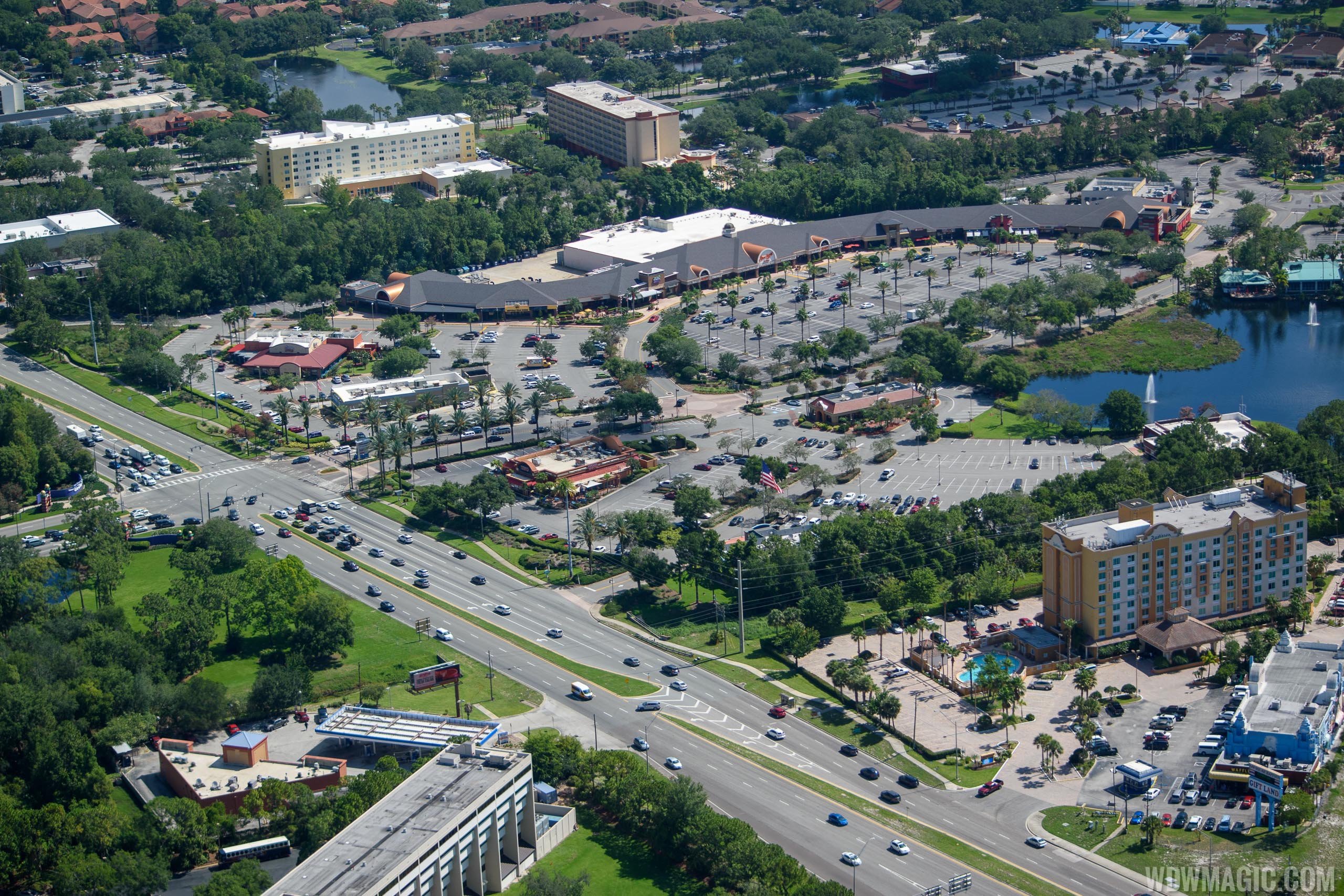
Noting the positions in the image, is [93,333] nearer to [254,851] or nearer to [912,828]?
[254,851]

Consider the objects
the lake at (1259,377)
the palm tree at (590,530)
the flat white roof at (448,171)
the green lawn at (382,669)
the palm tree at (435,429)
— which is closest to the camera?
the green lawn at (382,669)

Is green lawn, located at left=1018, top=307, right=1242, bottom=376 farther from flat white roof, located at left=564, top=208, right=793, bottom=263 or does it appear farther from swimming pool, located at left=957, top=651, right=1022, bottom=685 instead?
swimming pool, located at left=957, top=651, right=1022, bottom=685

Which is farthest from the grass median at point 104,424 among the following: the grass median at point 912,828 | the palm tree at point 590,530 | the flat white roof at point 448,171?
the flat white roof at point 448,171

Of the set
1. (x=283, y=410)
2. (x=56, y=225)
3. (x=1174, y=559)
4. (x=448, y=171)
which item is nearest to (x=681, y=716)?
(x=1174, y=559)

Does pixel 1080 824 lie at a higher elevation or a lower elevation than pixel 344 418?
lower

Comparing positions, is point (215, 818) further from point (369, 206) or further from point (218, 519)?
point (369, 206)

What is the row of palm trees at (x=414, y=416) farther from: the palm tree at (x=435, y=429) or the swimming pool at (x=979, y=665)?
the swimming pool at (x=979, y=665)

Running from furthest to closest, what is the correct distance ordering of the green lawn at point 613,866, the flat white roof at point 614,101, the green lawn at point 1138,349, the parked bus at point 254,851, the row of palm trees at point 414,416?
the flat white roof at point 614,101
the green lawn at point 1138,349
the row of palm trees at point 414,416
the parked bus at point 254,851
the green lawn at point 613,866
